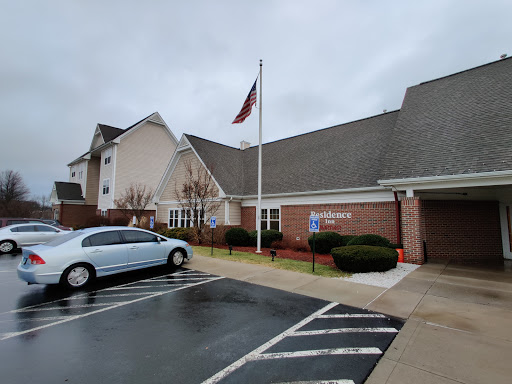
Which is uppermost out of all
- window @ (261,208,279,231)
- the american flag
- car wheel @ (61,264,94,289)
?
the american flag

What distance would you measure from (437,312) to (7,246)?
1920 cm

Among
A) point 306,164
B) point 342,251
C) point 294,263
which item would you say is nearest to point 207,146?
point 306,164

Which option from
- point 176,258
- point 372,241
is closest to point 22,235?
point 176,258

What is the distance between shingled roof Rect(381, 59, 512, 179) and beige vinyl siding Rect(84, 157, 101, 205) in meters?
33.9

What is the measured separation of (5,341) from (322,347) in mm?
5172

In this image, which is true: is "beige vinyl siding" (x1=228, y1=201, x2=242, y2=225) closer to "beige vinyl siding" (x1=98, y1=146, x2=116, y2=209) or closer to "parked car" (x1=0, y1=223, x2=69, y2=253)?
"parked car" (x1=0, y1=223, x2=69, y2=253)

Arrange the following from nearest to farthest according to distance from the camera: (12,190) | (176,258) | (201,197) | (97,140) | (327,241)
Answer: (176,258)
(327,241)
(201,197)
(97,140)
(12,190)

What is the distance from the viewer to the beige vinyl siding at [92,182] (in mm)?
32688

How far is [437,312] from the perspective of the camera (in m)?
5.43

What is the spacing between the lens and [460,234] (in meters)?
12.1

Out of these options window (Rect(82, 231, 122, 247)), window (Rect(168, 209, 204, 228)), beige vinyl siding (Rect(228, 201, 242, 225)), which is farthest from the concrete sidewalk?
window (Rect(168, 209, 204, 228))

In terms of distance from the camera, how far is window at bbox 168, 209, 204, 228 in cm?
2030

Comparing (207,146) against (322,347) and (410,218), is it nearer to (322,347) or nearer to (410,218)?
(410,218)

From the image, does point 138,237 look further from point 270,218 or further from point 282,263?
point 270,218
